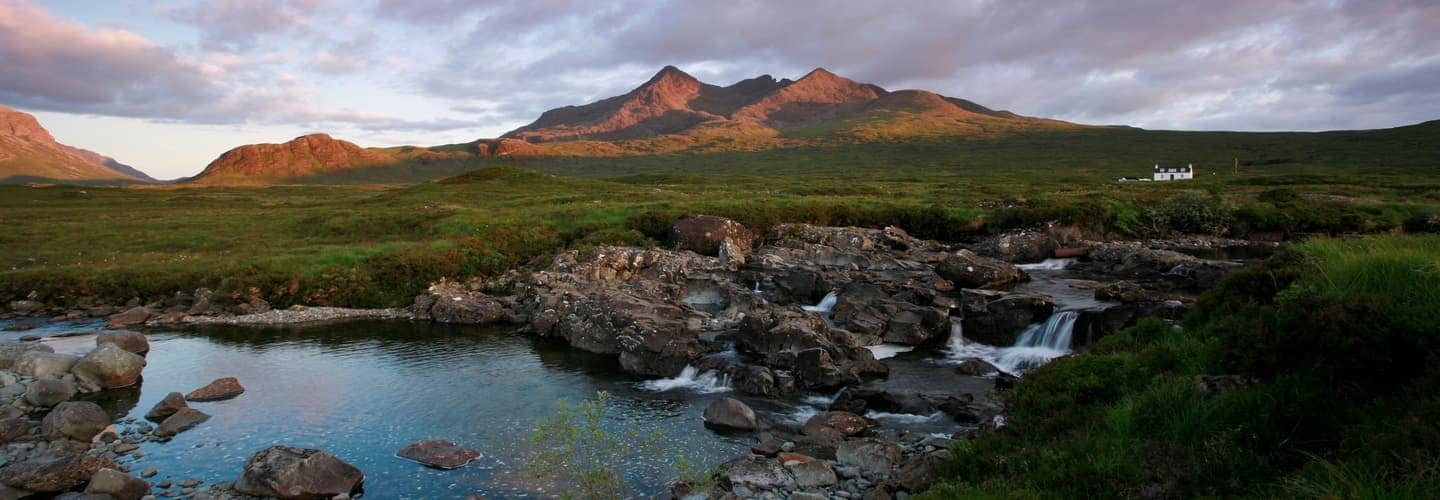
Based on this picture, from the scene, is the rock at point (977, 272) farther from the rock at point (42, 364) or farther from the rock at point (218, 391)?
the rock at point (42, 364)

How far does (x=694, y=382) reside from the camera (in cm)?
2675

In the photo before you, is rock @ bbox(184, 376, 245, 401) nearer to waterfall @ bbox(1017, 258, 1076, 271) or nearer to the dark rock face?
the dark rock face

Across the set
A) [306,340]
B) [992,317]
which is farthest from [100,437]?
[992,317]

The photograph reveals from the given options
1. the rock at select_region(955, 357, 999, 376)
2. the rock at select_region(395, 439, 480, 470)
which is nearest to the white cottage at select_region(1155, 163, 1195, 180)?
the rock at select_region(955, 357, 999, 376)

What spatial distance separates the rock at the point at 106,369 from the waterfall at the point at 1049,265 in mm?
46486

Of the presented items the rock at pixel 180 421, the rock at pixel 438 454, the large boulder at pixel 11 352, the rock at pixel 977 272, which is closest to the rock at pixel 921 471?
the rock at pixel 438 454

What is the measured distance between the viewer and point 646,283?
4297 cm

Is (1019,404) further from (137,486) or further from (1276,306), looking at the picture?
(137,486)

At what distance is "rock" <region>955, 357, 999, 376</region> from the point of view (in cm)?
2639

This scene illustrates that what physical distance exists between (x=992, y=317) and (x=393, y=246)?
1581 inches

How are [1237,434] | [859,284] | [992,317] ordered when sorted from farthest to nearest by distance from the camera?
1. [859,284]
2. [992,317]
3. [1237,434]

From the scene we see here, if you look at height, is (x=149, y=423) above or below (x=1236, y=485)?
below

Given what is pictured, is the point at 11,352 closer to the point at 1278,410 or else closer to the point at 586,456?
the point at 586,456

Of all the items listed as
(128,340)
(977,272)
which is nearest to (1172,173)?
(977,272)
